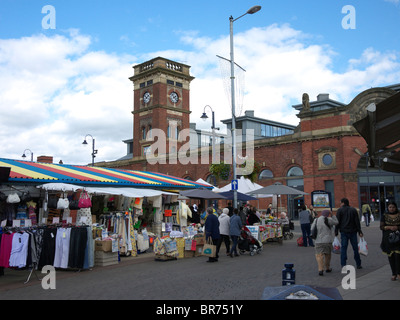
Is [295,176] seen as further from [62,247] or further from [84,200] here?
[62,247]

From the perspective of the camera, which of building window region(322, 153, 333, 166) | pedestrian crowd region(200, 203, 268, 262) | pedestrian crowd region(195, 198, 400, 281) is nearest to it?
pedestrian crowd region(195, 198, 400, 281)

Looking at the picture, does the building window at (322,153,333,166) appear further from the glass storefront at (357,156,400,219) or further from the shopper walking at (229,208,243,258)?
the shopper walking at (229,208,243,258)

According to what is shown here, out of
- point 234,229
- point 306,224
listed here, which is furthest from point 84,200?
point 306,224

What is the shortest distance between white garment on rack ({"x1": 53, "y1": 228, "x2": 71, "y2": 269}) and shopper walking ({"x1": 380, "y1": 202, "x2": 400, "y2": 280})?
26.9ft

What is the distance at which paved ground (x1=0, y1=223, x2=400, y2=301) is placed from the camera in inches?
292

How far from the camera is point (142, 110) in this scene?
1905 inches

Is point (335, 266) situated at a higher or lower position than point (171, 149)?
lower

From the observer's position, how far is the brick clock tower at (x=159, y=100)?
46.6 meters

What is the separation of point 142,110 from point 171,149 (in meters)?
6.37

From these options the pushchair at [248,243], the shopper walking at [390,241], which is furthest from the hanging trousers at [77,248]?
the shopper walking at [390,241]

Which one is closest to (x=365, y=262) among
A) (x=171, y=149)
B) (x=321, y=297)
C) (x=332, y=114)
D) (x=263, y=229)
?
(x=263, y=229)

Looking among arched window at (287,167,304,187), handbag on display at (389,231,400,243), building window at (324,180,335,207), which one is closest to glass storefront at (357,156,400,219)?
building window at (324,180,335,207)
